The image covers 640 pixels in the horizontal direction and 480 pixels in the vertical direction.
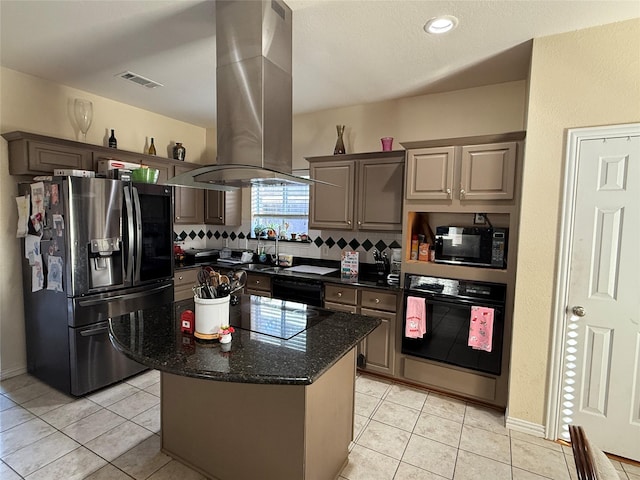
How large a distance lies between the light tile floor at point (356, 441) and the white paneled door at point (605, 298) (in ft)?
0.99

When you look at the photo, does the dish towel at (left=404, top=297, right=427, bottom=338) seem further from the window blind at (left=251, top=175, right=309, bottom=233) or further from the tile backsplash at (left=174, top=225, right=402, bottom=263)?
the window blind at (left=251, top=175, right=309, bottom=233)

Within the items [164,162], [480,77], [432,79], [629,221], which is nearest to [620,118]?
[629,221]

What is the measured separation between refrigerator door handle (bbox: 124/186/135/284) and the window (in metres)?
1.49

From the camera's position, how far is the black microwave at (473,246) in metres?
2.63

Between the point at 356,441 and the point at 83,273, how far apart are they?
2.45 m

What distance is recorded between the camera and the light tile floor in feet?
6.57

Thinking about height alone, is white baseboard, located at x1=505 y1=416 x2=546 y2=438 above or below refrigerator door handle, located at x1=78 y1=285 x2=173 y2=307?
below

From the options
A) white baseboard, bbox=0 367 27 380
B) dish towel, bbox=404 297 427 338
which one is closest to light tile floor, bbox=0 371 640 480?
white baseboard, bbox=0 367 27 380

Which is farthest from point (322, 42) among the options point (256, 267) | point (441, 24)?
point (256, 267)

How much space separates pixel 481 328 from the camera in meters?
2.59

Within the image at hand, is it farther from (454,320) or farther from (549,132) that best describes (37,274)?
(549,132)

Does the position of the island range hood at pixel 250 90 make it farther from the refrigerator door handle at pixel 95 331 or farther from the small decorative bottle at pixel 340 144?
the refrigerator door handle at pixel 95 331

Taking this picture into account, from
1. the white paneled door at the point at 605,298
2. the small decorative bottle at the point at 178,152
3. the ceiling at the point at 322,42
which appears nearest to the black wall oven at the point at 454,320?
the white paneled door at the point at 605,298

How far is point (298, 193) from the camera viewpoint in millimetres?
4113
